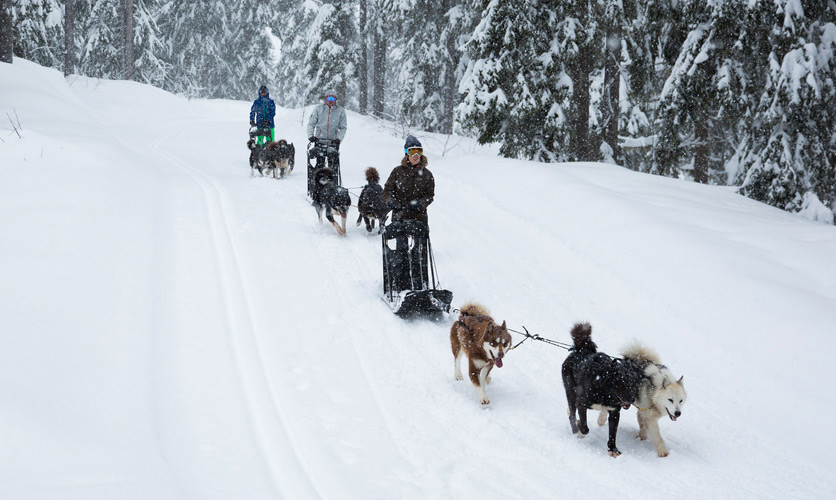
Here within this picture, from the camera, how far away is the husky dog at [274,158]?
1452 centimetres

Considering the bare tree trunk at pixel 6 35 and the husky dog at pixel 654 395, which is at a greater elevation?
the bare tree trunk at pixel 6 35

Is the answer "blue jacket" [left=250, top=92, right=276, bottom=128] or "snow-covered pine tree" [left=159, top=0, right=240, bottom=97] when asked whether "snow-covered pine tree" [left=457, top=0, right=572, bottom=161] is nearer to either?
"blue jacket" [left=250, top=92, right=276, bottom=128]

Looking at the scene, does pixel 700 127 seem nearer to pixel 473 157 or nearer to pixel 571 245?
pixel 473 157

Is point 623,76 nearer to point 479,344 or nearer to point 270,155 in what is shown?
point 270,155

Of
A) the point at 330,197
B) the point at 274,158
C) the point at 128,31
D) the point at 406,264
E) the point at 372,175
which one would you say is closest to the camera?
the point at 406,264

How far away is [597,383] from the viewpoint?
4570mm

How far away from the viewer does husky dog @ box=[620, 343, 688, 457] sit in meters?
4.37

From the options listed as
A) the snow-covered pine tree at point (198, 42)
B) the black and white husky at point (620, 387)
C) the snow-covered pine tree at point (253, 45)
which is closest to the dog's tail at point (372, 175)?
the black and white husky at point (620, 387)

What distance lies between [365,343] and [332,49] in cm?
2408

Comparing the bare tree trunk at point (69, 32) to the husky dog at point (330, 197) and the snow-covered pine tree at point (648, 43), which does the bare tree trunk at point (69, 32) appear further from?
the snow-covered pine tree at point (648, 43)

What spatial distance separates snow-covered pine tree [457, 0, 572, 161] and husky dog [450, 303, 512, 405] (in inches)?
411

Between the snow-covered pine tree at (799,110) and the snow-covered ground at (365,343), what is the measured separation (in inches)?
42.7

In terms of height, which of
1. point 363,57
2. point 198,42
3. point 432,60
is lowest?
point 432,60

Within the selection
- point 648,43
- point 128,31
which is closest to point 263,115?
point 648,43
